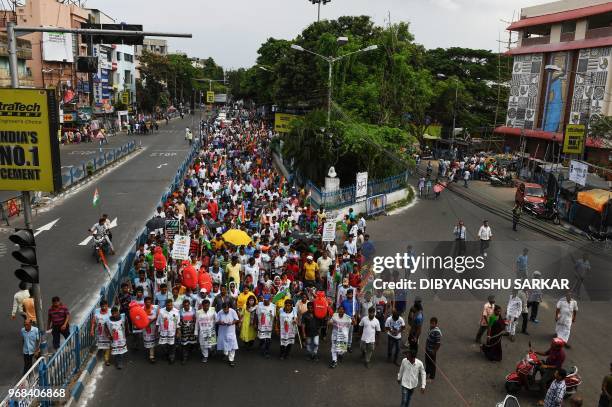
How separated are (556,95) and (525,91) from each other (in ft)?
14.2

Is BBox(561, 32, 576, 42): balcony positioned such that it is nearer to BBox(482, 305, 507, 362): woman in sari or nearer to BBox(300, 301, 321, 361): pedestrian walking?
BBox(482, 305, 507, 362): woman in sari

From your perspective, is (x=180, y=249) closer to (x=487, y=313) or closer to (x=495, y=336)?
(x=487, y=313)

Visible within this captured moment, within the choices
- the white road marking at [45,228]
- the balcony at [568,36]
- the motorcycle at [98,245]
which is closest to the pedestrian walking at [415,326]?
the motorcycle at [98,245]

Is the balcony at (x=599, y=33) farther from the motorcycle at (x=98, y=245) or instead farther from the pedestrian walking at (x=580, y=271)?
the motorcycle at (x=98, y=245)

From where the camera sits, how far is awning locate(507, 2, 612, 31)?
38.7 meters

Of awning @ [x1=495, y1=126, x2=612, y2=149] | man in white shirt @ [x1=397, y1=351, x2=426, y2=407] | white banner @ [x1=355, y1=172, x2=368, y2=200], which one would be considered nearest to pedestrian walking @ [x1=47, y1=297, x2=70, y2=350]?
man in white shirt @ [x1=397, y1=351, x2=426, y2=407]

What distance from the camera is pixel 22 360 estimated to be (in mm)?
9914

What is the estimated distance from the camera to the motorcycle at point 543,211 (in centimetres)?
2391

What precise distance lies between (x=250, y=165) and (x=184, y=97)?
93233 mm

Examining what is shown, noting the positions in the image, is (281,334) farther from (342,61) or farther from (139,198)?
(342,61)

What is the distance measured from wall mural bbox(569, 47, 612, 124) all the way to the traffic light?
37470 mm

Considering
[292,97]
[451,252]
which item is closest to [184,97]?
[292,97]

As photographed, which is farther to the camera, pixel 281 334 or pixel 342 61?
pixel 342 61

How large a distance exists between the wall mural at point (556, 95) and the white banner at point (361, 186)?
2612 cm
